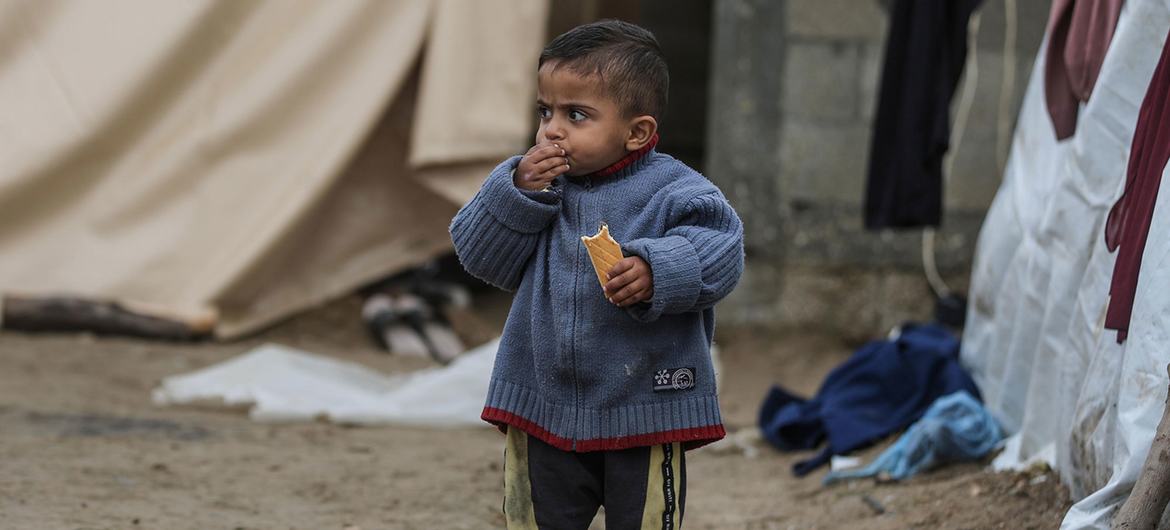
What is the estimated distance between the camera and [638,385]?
7.91 ft

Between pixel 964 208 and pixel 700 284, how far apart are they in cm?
394

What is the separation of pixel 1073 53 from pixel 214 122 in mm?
3684

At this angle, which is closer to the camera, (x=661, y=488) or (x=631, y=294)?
(x=631, y=294)

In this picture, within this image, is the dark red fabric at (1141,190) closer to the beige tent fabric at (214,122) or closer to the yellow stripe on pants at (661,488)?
the yellow stripe on pants at (661,488)

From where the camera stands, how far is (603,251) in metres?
2.26

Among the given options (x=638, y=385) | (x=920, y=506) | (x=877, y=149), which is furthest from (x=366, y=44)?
(x=638, y=385)

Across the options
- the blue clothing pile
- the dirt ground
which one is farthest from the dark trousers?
the blue clothing pile

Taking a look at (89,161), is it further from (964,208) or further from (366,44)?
(964,208)

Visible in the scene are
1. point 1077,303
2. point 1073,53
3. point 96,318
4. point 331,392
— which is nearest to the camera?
point 1077,303

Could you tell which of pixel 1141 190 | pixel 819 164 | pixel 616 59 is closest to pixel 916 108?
pixel 819 164

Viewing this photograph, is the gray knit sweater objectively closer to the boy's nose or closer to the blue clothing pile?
the boy's nose

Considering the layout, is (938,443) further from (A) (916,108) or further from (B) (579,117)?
(B) (579,117)

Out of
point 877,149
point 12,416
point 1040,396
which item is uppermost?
point 877,149

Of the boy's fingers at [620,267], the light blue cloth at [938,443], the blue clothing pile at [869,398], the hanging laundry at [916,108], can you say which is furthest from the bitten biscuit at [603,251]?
the hanging laundry at [916,108]
